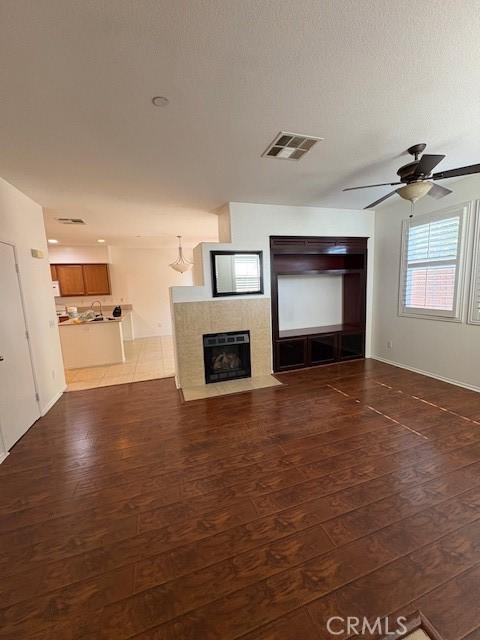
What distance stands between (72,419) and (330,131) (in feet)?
13.7

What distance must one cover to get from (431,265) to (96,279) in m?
8.04

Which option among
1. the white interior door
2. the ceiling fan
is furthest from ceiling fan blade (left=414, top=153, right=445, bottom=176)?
the white interior door

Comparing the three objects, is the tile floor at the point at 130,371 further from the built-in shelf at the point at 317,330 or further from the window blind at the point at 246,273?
the built-in shelf at the point at 317,330

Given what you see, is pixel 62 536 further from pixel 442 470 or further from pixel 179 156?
pixel 179 156

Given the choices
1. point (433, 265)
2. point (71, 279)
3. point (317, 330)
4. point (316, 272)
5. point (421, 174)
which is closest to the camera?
point (421, 174)

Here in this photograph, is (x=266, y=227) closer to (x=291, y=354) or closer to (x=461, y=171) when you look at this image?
(x=291, y=354)

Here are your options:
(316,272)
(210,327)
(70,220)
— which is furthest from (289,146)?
(70,220)

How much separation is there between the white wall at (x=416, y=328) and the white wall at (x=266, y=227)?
1.55 ft

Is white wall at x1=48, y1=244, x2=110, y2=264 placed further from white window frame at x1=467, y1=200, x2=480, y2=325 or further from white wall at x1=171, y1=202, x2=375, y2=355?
white window frame at x1=467, y1=200, x2=480, y2=325

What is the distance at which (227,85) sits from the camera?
1638mm

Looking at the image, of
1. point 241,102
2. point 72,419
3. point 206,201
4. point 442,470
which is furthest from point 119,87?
point 442,470

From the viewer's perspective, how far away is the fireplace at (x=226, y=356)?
4.16 meters

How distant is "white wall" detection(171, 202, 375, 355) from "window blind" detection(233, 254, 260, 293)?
0.14m

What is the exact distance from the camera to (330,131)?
2188mm
